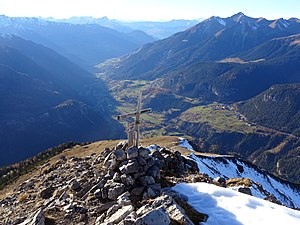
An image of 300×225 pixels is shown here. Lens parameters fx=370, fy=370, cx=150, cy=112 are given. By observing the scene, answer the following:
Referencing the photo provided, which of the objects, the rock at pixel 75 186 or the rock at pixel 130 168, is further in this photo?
the rock at pixel 75 186

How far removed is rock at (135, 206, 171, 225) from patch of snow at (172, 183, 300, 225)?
397 cm

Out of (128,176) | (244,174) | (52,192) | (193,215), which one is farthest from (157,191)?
(244,174)

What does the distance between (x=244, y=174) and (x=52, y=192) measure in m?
96.0

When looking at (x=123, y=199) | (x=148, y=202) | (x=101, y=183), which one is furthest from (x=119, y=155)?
(x=148, y=202)

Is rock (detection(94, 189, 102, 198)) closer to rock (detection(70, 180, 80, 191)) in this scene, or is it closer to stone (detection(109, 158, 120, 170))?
stone (detection(109, 158, 120, 170))

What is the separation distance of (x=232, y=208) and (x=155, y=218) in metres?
8.09

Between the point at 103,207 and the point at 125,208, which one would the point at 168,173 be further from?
the point at 125,208

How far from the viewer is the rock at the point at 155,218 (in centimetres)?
2296

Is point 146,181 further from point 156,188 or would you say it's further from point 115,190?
point 115,190

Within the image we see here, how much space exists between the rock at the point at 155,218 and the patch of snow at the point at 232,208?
156 inches

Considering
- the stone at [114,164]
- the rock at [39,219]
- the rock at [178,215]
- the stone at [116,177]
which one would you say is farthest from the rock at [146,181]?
the rock at [39,219]

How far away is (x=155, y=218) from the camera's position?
23281 millimetres

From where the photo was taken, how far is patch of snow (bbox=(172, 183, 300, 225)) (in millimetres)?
26609

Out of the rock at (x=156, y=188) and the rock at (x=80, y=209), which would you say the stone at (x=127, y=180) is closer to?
the rock at (x=156, y=188)
